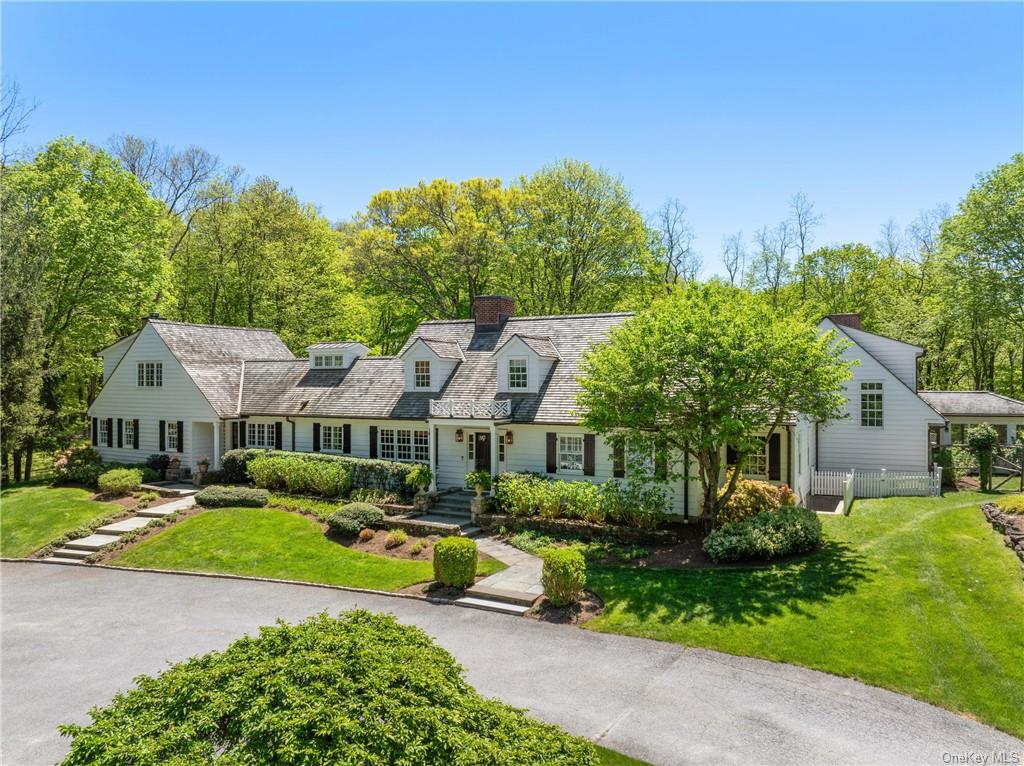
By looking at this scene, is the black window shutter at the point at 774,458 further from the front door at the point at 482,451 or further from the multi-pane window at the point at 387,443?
the multi-pane window at the point at 387,443

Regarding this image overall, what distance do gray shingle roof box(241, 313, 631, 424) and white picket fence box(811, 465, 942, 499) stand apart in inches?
402

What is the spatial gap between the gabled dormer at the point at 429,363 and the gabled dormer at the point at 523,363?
2674 millimetres

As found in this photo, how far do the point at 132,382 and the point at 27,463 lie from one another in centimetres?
677

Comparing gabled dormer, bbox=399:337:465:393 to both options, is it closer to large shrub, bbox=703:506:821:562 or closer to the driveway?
the driveway

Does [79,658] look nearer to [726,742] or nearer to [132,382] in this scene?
[726,742]

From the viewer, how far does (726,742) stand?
31.3 ft

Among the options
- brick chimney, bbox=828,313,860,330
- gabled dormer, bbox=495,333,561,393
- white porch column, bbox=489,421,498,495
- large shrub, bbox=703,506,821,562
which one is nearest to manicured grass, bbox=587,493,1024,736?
large shrub, bbox=703,506,821,562

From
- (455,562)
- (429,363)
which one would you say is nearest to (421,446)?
(429,363)

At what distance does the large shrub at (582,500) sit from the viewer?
19594mm

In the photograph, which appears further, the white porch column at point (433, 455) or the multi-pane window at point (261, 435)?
the multi-pane window at point (261, 435)

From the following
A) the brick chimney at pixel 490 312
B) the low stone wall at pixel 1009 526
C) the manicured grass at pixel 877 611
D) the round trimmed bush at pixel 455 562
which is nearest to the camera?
the manicured grass at pixel 877 611

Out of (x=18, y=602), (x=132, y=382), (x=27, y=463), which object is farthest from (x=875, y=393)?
(x=27, y=463)

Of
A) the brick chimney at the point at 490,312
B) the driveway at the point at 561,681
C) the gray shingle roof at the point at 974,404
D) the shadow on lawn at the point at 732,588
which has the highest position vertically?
the brick chimney at the point at 490,312

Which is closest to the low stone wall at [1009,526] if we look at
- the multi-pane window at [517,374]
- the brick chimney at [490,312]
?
Result: the multi-pane window at [517,374]
